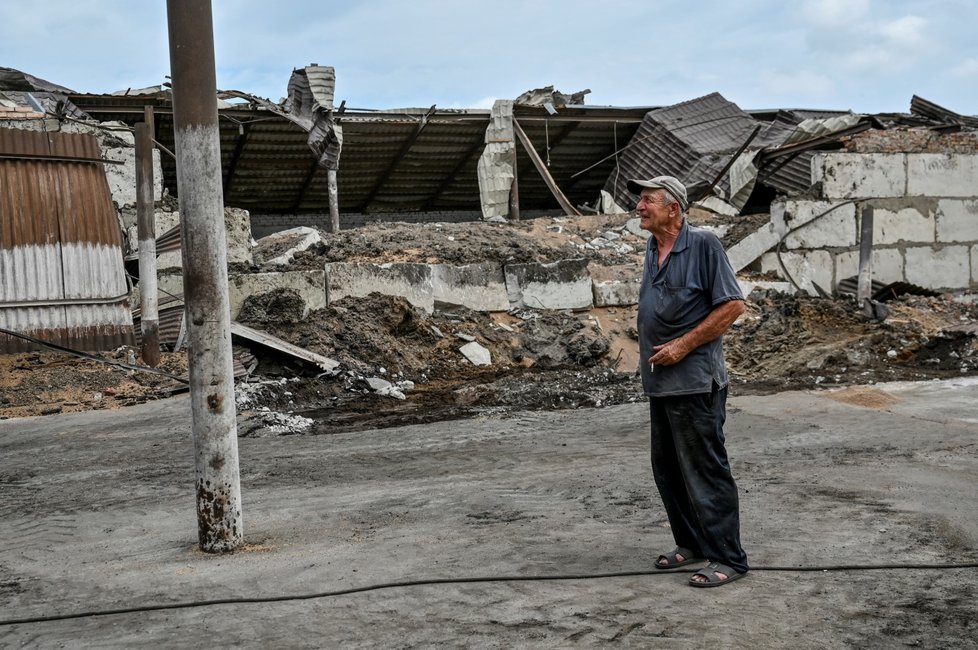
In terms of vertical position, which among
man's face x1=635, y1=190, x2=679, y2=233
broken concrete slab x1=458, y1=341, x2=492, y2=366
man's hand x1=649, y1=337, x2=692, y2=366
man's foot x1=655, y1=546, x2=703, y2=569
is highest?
man's face x1=635, y1=190, x2=679, y2=233

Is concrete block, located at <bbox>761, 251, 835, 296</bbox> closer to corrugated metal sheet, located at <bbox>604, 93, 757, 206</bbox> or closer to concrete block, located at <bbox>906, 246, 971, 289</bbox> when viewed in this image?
concrete block, located at <bbox>906, 246, 971, 289</bbox>

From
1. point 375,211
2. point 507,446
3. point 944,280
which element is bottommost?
point 507,446

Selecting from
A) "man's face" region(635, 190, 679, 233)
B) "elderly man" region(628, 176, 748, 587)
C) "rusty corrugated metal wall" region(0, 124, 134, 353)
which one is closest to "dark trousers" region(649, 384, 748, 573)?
"elderly man" region(628, 176, 748, 587)

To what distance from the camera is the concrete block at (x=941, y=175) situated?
1448 cm

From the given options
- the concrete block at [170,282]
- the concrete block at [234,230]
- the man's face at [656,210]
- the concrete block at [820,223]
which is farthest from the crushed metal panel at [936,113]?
the man's face at [656,210]

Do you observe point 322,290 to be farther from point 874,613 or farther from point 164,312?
point 874,613

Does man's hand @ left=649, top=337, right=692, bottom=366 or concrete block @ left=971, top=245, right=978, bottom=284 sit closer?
man's hand @ left=649, top=337, right=692, bottom=366

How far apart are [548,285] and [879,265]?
17.7ft

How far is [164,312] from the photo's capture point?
10.7m

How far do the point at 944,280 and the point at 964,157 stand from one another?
1927mm

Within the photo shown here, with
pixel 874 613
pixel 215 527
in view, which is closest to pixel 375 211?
pixel 215 527

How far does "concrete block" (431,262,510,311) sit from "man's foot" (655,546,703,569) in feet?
28.2

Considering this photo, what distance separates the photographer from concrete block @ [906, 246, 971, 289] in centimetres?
1454

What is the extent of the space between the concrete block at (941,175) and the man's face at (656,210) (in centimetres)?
1223
